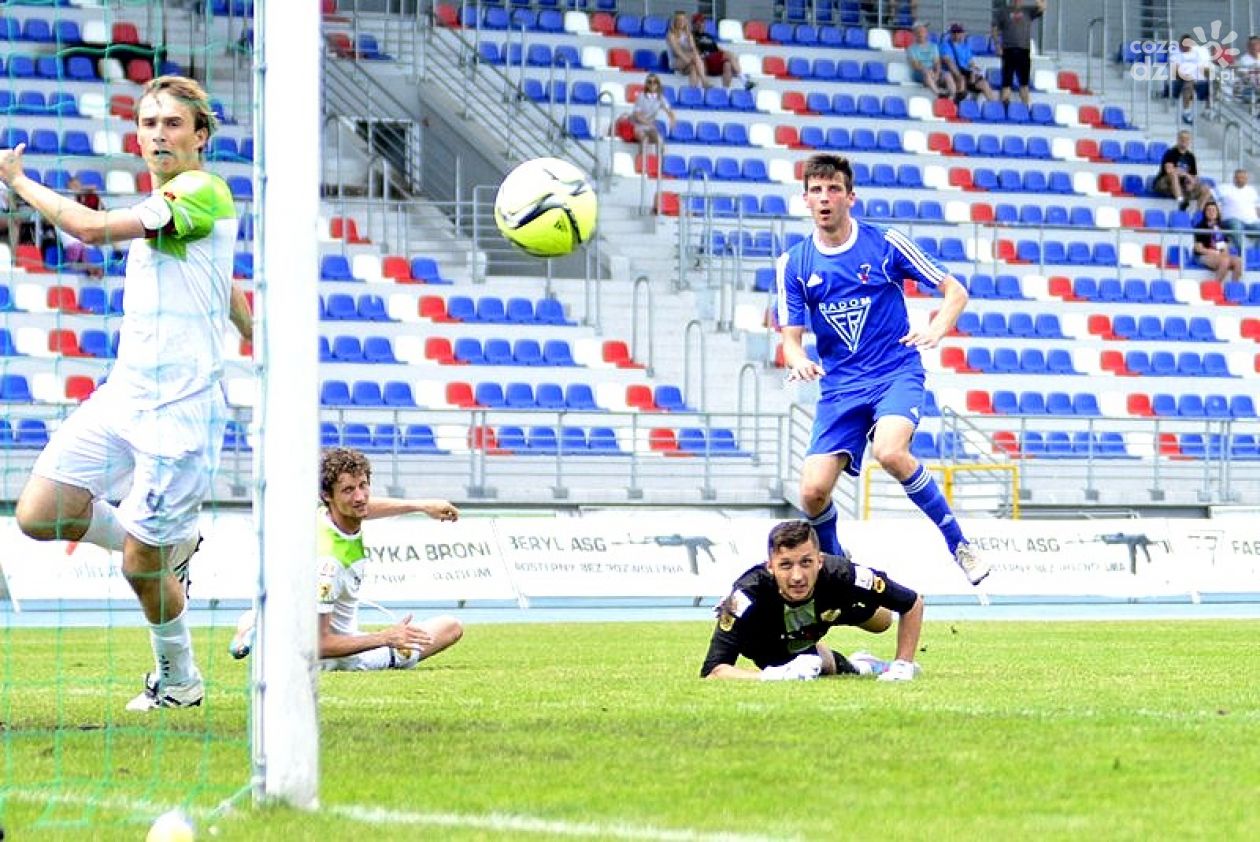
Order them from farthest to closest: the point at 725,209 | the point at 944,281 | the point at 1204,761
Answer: the point at 725,209, the point at 944,281, the point at 1204,761

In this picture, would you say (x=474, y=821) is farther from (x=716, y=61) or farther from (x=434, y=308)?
(x=716, y=61)

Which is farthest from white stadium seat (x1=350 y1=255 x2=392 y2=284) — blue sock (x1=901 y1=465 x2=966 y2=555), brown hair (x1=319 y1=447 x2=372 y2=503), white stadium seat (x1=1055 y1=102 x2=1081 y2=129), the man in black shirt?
the man in black shirt

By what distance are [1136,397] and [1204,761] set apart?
22016 millimetres

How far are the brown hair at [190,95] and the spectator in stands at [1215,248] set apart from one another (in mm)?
25070

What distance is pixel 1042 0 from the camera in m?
Result: 36.2

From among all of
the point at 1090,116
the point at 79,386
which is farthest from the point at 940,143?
the point at 79,386

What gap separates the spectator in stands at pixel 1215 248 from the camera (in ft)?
103

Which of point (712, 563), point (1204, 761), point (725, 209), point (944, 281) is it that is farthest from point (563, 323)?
point (1204, 761)

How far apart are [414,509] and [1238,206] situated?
2479cm

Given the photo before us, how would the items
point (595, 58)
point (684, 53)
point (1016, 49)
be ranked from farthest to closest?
point (1016, 49) → point (684, 53) → point (595, 58)

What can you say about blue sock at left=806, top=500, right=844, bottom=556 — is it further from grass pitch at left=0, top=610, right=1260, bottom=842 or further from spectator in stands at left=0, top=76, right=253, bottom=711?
spectator in stands at left=0, top=76, right=253, bottom=711

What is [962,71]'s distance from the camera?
3494 cm

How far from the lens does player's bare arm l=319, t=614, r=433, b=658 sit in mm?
9531

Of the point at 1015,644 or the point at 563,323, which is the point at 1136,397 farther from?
the point at 1015,644
